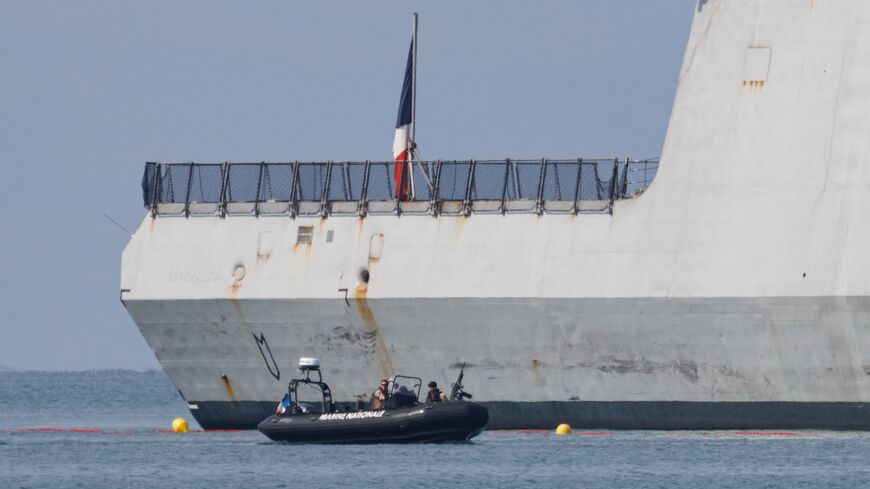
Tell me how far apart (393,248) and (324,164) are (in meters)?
3.23

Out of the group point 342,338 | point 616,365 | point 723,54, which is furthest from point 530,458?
point 723,54

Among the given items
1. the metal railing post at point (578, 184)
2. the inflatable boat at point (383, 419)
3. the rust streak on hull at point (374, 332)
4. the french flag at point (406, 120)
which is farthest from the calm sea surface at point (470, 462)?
the french flag at point (406, 120)

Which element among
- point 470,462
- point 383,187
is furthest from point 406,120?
point 470,462

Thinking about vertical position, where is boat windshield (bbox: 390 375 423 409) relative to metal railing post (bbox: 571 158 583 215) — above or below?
below

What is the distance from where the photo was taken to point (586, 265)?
152 feet

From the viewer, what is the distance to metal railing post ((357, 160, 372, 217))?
49312 mm

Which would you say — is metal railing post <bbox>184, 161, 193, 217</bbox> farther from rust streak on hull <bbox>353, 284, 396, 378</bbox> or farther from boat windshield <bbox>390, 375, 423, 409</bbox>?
boat windshield <bbox>390, 375, 423, 409</bbox>

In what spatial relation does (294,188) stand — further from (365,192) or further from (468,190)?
(468,190)

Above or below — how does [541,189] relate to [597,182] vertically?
below

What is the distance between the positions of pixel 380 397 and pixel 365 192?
244 inches

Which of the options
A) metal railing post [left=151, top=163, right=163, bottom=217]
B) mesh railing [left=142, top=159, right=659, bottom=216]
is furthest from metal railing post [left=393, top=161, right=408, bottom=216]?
metal railing post [left=151, top=163, right=163, bottom=217]

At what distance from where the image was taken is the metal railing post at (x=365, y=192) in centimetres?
4931

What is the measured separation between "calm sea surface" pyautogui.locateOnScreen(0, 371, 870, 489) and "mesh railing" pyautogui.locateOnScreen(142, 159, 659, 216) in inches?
245

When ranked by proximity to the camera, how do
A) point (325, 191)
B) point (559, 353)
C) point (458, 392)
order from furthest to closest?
1. point (325, 191)
2. point (559, 353)
3. point (458, 392)
